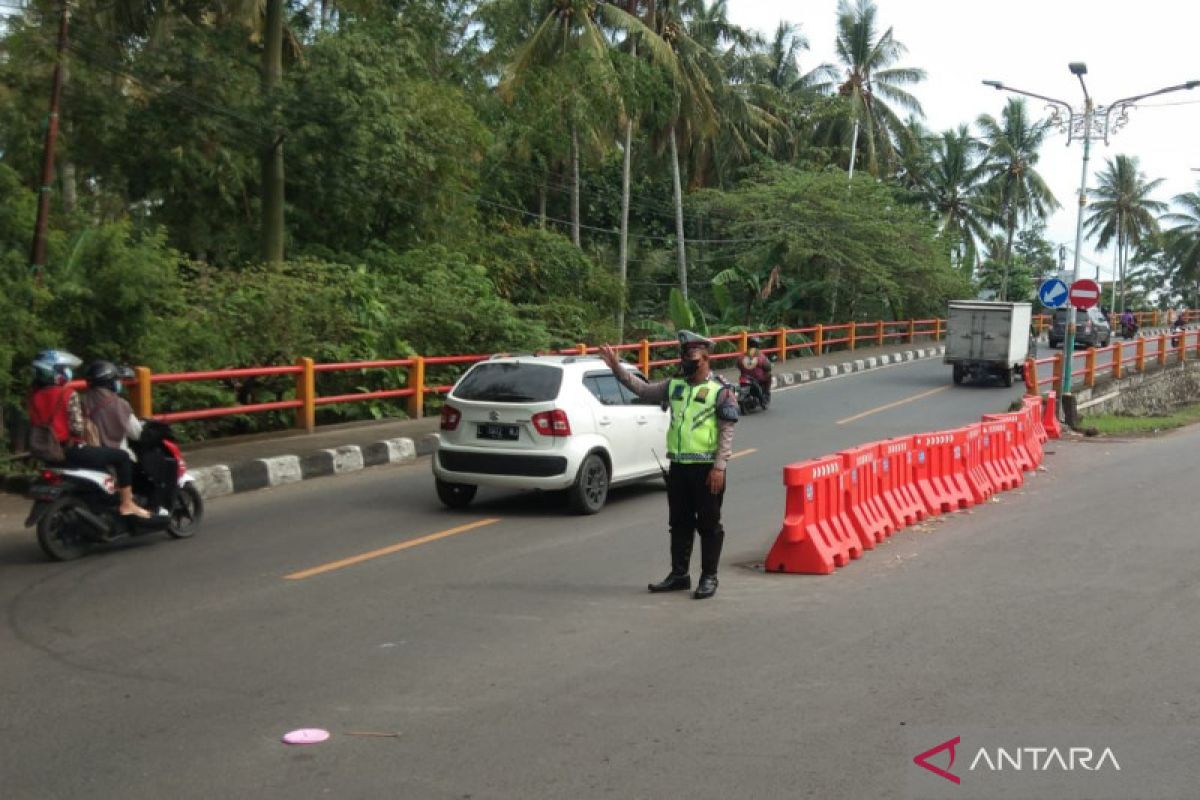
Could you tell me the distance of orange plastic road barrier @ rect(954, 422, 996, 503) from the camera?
40.4 feet

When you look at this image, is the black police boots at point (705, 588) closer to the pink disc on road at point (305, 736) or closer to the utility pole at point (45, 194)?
the pink disc on road at point (305, 736)

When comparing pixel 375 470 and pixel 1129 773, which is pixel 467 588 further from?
pixel 375 470

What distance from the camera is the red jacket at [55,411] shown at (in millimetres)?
8898

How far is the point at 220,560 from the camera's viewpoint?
891 cm

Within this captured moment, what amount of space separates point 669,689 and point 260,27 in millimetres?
23096

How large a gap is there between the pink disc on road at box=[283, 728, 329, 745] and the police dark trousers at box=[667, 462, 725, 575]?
126 inches

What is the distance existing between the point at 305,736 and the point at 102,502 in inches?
184

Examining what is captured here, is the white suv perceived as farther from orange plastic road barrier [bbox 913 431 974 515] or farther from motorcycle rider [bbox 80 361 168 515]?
motorcycle rider [bbox 80 361 168 515]

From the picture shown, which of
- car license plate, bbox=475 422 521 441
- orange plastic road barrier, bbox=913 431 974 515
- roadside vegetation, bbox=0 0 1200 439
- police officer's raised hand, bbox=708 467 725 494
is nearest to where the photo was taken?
police officer's raised hand, bbox=708 467 725 494

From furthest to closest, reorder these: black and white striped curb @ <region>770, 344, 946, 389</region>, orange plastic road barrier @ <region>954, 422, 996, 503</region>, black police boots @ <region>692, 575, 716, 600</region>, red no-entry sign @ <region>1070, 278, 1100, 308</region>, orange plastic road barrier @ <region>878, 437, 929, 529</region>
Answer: black and white striped curb @ <region>770, 344, 946, 389</region> → red no-entry sign @ <region>1070, 278, 1100, 308</region> → orange plastic road barrier @ <region>954, 422, 996, 503</region> → orange plastic road barrier @ <region>878, 437, 929, 529</region> → black police boots @ <region>692, 575, 716, 600</region>

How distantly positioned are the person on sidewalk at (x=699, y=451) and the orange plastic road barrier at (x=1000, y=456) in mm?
6387

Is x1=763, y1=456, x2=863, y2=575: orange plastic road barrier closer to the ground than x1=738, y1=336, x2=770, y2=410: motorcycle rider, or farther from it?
closer to the ground

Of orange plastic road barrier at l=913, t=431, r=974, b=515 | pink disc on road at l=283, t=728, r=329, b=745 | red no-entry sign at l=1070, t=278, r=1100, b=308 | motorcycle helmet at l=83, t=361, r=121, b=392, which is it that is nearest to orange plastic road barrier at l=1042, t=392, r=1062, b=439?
red no-entry sign at l=1070, t=278, r=1100, b=308

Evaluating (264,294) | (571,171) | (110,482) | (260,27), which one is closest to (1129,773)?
(110,482)
